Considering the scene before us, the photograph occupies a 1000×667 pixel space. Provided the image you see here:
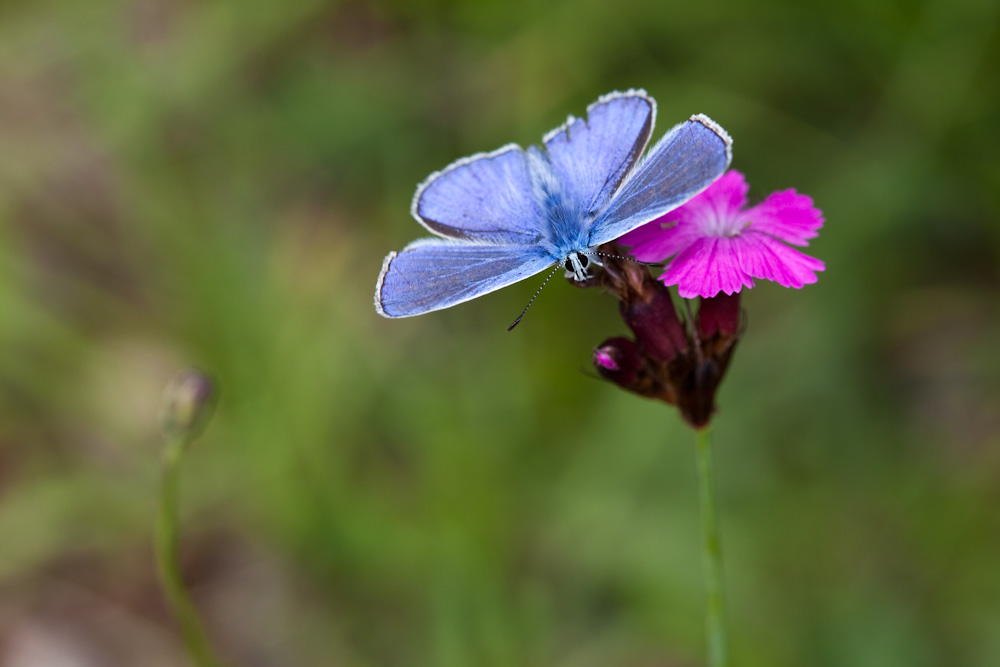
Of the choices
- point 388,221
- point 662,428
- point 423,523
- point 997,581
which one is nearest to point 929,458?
point 997,581

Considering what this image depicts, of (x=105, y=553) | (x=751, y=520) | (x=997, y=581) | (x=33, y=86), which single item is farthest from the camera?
(x=33, y=86)

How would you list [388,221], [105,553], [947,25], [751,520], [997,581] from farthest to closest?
1. [388,221]
2. [105,553]
3. [947,25]
4. [751,520]
5. [997,581]

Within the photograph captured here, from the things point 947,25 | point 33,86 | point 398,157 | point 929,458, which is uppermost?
point 33,86

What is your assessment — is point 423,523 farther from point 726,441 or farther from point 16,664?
point 16,664

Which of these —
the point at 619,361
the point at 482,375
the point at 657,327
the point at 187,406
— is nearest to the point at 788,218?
the point at 657,327

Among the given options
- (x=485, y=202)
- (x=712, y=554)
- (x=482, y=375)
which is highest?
(x=482, y=375)

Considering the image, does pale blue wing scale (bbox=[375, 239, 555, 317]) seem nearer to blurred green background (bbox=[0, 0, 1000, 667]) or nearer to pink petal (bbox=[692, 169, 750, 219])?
pink petal (bbox=[692, 169, 750, 219])

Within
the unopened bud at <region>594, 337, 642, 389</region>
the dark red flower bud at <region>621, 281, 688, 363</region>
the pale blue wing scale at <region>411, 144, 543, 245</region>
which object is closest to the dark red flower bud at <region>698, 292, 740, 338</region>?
the dark red flower bud at <region>621, 281, 688, 363</region>

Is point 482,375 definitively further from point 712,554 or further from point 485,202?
point 712,554
